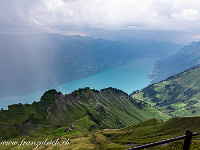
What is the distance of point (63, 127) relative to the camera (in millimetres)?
196625

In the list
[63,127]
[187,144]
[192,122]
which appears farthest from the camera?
[63,127]

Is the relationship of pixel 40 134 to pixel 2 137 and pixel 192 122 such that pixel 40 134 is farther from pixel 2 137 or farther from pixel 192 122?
pixel 192 122

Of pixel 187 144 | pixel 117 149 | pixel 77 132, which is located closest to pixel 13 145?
pixel 77 132

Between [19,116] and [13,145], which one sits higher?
[19,116]

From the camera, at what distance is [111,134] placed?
171m

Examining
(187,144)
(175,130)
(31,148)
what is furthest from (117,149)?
(187,144)

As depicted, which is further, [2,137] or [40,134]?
[40,134]

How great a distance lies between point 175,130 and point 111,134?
77.2 m

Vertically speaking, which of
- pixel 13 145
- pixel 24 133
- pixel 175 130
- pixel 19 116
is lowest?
pixel 175 130

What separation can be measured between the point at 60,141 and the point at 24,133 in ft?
212

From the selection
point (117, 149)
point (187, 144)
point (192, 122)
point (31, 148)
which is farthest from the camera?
point (31, 148)

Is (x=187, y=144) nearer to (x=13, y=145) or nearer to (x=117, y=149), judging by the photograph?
(x=117, y=149)

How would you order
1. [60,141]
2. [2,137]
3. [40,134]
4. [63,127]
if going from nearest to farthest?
[60,141]
[2,137]
[40,134]
[63,127]

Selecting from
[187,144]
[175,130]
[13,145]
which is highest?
[13,145]
